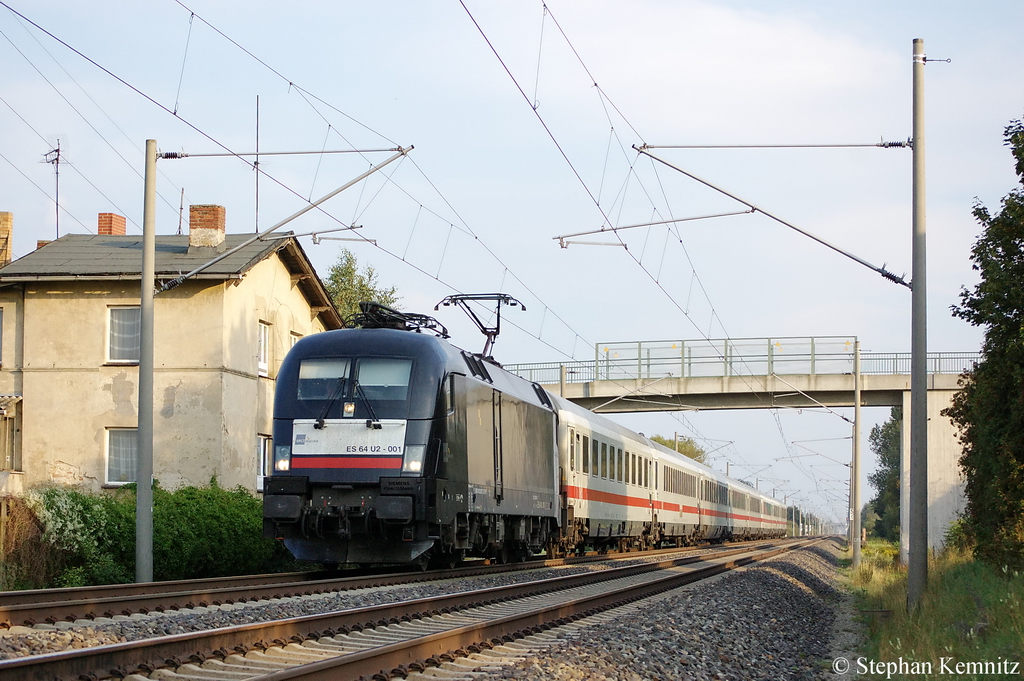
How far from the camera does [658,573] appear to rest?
22297 mm

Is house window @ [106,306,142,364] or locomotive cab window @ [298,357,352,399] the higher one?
house window @ [106,306,142,364]

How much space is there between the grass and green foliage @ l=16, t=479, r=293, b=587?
9.99m

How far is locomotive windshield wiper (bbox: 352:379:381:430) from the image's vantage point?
51.2ft

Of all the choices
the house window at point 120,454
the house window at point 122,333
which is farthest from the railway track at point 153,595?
the house window at point 122,333

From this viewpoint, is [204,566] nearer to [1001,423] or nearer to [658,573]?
[658,573]

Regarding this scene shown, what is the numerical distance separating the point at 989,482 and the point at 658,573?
6534mm

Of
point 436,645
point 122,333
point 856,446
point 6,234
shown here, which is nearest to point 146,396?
point 436,645

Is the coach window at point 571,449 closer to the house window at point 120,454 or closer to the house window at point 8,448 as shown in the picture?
the house window at point 120,454

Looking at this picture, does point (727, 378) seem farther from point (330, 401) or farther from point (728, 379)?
point (330, 401)

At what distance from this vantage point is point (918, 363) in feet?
48.6

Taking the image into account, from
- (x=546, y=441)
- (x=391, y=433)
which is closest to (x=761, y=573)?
(x=546, y=441)

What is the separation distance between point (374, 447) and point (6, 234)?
19.9 metres

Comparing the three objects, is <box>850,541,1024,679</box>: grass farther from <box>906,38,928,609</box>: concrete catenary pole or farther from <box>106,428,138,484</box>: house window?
<box>106,428,138,484</box>: house window

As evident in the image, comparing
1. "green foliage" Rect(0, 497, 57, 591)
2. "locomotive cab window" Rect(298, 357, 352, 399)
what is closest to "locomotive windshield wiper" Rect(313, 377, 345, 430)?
"locomotive cab window" Rect(298, 357, 352, 399)
